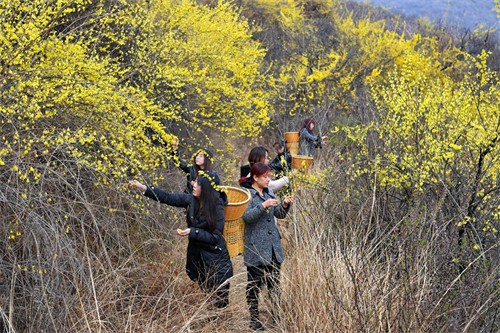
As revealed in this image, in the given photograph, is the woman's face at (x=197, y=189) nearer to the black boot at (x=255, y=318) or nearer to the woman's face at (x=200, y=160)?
Result: the woman's face at (x=200, y=160)

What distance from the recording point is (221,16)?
8.80 metres

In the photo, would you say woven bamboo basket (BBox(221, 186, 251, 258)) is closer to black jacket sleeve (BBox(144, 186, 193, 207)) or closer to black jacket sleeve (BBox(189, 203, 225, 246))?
black jacket sleeve (BBox(189, 203, 225, 246))

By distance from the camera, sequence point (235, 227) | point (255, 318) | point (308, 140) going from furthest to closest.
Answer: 1. point (308, 140)
2. point (235, 227)
3. point (255, 318)

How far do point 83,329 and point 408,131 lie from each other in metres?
3.19

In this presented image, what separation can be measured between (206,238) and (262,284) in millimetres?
668

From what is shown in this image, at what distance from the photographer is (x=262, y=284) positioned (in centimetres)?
433

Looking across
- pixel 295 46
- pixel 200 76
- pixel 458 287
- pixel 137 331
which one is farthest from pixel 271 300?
pixel 295 46

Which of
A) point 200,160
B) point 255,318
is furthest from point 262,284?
point 200,160

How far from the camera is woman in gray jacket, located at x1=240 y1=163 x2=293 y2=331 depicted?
13.6 ft

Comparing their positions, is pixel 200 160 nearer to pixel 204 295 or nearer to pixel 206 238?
pixel 206 238

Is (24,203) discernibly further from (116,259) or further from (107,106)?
(116,259)

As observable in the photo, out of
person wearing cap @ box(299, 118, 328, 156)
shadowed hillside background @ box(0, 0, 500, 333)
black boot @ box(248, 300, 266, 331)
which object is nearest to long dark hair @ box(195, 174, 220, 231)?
shadowed hillside background @ box(0, 0, 500, 333)

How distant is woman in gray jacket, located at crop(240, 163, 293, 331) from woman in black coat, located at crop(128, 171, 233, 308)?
0.68 feet

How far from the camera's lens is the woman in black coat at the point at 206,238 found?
13.2ft
